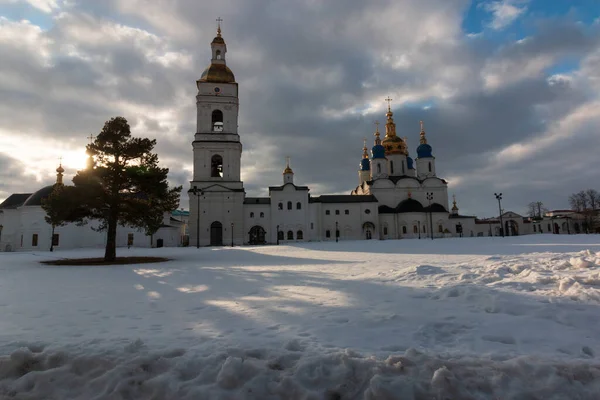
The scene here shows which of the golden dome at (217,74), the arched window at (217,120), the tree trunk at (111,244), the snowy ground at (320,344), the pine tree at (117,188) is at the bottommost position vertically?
the snowy ground at (320,344)

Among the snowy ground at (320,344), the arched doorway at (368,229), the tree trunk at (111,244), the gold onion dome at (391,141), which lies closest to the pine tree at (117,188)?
the tree trunk at (111,244)

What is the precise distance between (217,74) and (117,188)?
→ 3357 centimetres

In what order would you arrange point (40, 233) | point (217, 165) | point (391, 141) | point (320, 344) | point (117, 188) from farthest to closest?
point (391, 141) < point (217, 165) < point (40, 233) < point (117, 188) < point (320, 344)

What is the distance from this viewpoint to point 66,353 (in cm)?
359

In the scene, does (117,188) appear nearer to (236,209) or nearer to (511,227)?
(236,209)

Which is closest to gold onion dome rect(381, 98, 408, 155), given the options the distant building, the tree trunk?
the distant building

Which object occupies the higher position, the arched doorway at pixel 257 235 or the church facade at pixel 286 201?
the church facade at pixel 286 201

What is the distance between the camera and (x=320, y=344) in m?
3.84

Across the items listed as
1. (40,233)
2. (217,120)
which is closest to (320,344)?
(217,120)

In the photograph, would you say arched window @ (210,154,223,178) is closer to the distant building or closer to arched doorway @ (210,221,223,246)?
arched doorway @ (210,221,223,246)

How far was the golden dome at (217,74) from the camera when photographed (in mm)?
46719

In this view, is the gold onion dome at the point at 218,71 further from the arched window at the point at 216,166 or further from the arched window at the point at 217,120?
the arched window at the point at 216,166

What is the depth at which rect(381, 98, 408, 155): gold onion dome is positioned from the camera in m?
62.0

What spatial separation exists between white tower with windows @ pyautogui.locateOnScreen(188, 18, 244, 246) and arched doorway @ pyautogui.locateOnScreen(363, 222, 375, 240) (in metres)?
19.6
